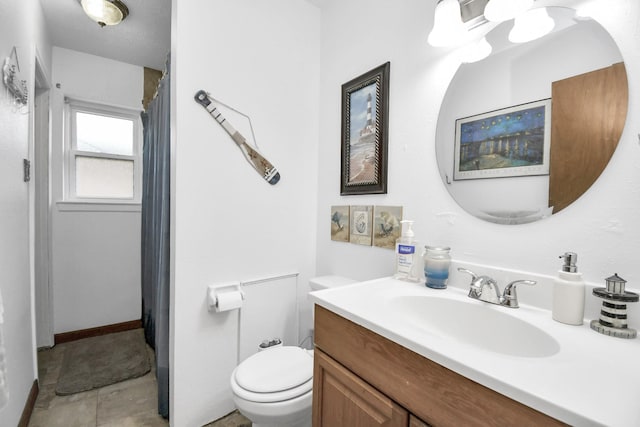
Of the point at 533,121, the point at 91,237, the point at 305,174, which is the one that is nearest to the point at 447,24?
the point at 533,121

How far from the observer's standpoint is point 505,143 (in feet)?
3.18

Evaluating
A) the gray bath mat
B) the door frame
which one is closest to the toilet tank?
the gray bath mat

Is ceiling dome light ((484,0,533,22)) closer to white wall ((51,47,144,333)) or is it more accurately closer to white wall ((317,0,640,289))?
white wall ((317,0,640,289))

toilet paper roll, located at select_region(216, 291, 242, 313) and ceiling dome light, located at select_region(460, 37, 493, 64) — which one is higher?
ceiling dome light, located at select_region(460, 37, 493, 64)

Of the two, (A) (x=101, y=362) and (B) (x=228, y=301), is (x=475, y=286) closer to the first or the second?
(B) (x=228, y=301)

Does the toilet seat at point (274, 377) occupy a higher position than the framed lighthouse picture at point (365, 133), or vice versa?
the framed lighthouse picture at point (365, 133)

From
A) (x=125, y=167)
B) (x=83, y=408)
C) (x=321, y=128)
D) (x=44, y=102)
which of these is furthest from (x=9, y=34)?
(x=83, y=408)

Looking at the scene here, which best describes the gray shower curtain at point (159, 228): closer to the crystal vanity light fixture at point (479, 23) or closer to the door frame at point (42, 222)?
the door frame at point (42, 222)

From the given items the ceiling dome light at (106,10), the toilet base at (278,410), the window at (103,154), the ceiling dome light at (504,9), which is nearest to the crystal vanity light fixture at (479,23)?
the ceiling dome light at (504,9)

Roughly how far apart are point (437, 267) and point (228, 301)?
3.37 ft

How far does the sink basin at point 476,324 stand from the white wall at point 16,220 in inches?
57.0

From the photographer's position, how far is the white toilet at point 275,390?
105cm

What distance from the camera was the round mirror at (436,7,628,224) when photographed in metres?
0.78

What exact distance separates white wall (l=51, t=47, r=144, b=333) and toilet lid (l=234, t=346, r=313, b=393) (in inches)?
78.6
